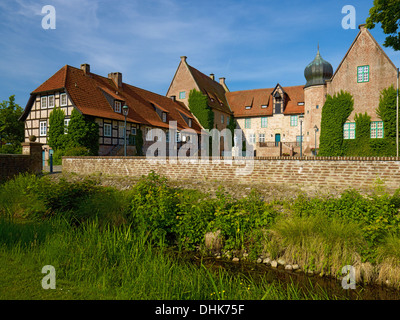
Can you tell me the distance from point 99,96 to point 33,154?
11885 mm

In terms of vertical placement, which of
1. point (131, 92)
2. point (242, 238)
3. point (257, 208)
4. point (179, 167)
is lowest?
point (242, 238)

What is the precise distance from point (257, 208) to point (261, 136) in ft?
106

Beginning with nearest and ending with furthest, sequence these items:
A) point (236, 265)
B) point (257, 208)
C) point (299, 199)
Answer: point (236, 265) < point (257, 208) < point (299, 199)

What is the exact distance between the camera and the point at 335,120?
24.8m

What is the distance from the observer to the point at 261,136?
39.2 metres

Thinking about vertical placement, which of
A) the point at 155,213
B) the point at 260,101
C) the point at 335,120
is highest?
the point at 260,101

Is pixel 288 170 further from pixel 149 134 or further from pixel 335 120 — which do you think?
pixel 149 134

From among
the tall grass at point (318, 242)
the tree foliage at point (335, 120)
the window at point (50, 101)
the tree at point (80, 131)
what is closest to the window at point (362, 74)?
the tree foliage at point (335, 120)

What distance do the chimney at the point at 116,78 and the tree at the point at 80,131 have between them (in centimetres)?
846

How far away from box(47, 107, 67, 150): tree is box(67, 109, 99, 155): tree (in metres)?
1.07

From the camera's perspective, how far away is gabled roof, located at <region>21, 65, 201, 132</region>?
23.7 m

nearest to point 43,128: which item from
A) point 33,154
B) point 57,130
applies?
point 57,130
